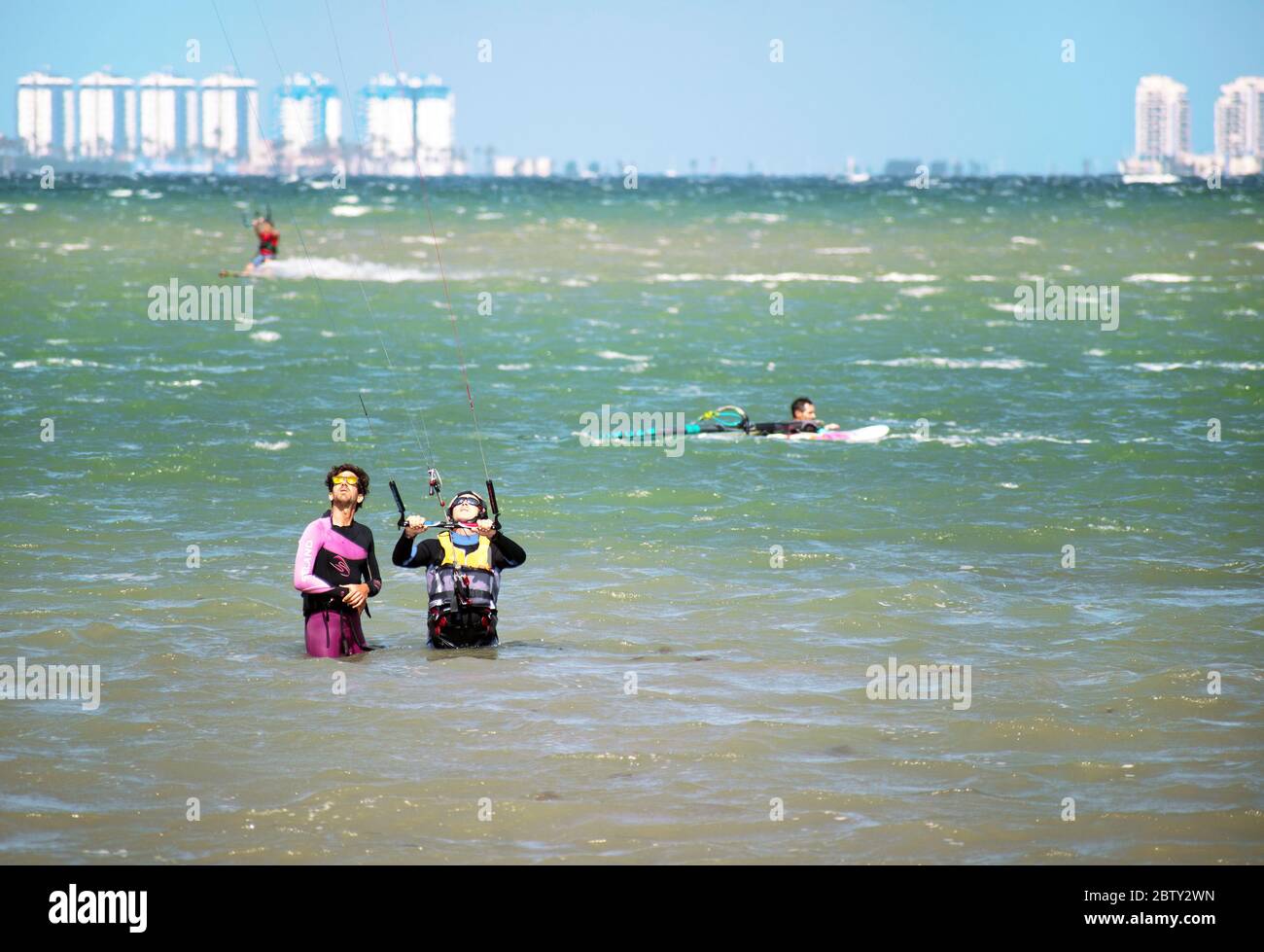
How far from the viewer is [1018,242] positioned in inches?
3378

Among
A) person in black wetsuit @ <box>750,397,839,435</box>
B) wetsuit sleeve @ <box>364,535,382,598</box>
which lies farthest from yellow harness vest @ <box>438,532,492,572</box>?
person in black wetsuit @ <box>750,397,839,435</box>

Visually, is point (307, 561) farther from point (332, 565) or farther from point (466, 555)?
point (466, 555)

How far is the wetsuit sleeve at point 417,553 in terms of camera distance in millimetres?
→ 12227

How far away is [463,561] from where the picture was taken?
40.9ft

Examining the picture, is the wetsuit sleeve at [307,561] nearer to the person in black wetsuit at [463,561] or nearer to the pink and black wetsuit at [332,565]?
the pink and black wetsuit at [332,565]

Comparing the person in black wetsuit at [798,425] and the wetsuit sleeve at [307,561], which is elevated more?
the person in black wetsuit at [798,425]

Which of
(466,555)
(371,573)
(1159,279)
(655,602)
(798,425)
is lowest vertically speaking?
(655,602)

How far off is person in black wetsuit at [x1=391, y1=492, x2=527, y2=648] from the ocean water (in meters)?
0.47

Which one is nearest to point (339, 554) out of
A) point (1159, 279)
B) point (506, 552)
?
point (506, 552)

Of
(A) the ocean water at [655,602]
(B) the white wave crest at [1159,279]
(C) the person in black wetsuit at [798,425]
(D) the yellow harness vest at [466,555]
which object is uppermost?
(B) the white wave crest at [1159,279]

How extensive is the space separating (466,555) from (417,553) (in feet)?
1.18

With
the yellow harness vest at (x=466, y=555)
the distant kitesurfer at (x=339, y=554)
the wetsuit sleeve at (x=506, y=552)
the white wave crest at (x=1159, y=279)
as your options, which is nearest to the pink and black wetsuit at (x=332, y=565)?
the distant kitesurfer at (x=339, y=554)

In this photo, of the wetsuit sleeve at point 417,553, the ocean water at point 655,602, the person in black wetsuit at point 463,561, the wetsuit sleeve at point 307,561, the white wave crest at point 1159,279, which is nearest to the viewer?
the ocean water at point 655,602
